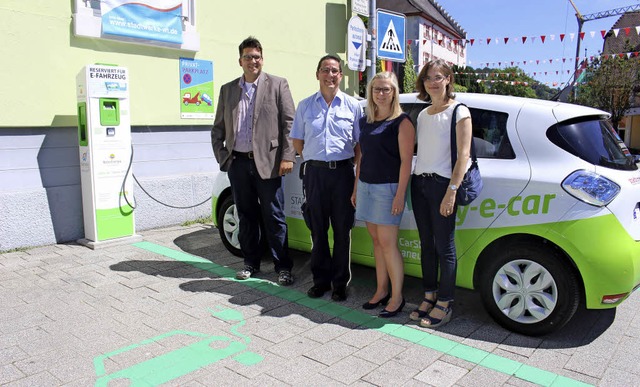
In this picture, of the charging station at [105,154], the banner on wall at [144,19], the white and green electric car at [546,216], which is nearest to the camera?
the white and green electric car at [546,216]

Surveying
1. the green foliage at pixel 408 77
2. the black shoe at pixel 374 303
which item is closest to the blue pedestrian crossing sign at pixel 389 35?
the black shoe at pixel 374 303

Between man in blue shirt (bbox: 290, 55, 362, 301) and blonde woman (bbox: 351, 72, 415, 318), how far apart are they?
164 mm

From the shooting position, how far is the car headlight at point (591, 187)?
314cm

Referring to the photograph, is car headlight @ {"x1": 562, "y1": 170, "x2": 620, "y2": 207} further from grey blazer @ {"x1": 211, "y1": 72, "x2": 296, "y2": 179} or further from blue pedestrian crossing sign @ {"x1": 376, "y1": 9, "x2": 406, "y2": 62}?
blue pedestrian crossing sign @ {"x1": 376, "y1": 9, "x2": 406, "y2": 62}

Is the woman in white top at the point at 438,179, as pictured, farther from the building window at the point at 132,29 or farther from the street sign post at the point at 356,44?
the street sign post at the point at 356,44

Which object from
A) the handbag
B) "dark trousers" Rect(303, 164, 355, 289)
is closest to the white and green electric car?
the handbag

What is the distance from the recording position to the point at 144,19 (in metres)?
6.44

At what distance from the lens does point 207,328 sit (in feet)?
11.6

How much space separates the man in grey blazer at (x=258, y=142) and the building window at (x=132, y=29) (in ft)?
8.17

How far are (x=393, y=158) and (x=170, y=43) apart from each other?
4.52 meters

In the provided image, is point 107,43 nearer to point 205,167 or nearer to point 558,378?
point 205,167

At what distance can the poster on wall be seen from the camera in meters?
7.12

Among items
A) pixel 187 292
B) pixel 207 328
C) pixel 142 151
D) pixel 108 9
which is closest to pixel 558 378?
pixel 207 328

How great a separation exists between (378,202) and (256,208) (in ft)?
5.05
